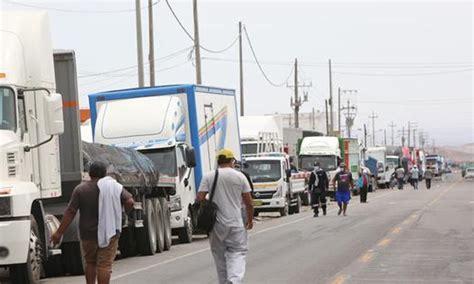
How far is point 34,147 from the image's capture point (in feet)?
43.9

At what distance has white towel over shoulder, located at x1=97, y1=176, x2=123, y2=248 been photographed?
1130cm

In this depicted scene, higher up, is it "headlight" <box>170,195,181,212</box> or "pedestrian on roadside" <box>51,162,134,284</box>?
"pedestrian on roadside" <box>51,162,134,284</box>

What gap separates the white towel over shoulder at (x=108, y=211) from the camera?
37.1ft

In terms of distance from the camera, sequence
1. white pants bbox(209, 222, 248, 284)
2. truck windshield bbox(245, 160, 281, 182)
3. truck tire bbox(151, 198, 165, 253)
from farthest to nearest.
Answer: truck windshield bbox(245, 160, 281, 182), truck tire bbox(151, 198, 165, 253), white pants bbox(209, 222, 248, 284)

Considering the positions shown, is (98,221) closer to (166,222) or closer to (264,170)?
(166,222)

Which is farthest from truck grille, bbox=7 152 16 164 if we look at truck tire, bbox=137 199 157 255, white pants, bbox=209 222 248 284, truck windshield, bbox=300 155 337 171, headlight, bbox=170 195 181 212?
truck windshield, bbox=300 155 337 171

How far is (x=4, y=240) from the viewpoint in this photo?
12367mm

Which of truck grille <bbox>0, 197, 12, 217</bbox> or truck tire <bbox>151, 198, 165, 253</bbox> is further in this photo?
truck tire <bbox>151, 198, 165, 253</bbox>

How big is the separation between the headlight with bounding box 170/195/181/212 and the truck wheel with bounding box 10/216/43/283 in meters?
9.07

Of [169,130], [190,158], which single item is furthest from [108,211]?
[169,130]

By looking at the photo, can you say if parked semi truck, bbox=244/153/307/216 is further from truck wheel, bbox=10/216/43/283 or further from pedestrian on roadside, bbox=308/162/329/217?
truck wheel, bbox=10/216/43/283

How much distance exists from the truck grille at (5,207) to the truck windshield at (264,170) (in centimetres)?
2329

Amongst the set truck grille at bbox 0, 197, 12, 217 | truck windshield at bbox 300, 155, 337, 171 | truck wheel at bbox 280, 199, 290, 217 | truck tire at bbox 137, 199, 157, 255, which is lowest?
truck wheel at bbox 280, 199, 290, 217

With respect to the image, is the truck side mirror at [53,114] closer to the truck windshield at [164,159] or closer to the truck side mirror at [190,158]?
the truck windshield at [164,159]
